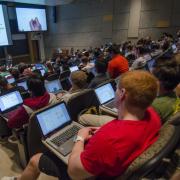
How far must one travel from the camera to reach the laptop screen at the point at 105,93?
7.84ft

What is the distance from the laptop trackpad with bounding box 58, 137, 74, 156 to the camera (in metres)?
1.43

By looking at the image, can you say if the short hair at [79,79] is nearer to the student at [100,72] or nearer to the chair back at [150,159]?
the student at [100,72]

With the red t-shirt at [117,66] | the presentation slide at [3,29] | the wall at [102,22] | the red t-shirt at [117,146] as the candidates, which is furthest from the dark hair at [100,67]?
the presentation slide at [3,29]

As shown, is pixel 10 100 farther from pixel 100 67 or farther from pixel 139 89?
pixel 139 89

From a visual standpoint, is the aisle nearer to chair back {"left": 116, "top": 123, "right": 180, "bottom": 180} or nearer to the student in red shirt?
chair back {"left": 116, "top": 123, "right": 180, "bottom": 180}

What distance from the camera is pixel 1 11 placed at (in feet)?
32.2

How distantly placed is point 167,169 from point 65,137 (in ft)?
2.80

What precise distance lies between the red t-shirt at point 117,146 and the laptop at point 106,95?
1219 millimetres

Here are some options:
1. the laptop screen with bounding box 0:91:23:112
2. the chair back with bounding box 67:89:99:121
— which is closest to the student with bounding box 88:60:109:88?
the chair back with bounding box 67:89:99:121

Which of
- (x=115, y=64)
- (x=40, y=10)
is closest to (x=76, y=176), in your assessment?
(x=115, y=64)

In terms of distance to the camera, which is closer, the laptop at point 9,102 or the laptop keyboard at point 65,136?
the laptop keyboard at point 65,136

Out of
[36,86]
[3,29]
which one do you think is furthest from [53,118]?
[3,29]

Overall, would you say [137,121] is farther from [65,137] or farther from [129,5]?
[129,5]

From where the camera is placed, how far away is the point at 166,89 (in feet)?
5.36
